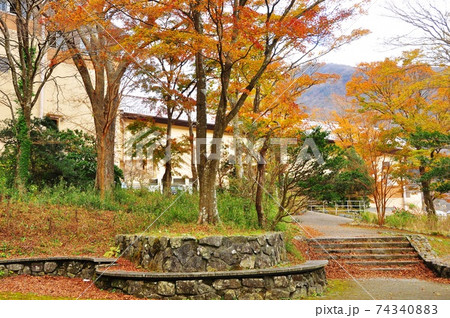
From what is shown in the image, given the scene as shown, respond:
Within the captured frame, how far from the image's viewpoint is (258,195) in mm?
10273

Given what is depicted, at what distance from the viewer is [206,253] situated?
755 centimetres

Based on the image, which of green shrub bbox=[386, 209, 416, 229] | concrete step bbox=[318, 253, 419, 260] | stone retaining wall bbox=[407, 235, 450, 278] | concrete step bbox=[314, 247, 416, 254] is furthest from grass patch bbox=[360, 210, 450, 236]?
concrete step bbox=[318, 253, 419, 260]

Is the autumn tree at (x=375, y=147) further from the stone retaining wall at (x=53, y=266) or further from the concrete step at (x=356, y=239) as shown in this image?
the stone retaining wall at (x=53, y=266)

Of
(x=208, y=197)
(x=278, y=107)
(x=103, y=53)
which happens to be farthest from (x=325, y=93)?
(x=208, y=197)

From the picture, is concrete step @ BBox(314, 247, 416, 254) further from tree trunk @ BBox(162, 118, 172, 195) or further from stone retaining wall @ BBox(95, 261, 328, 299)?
tree trunk @ BBox(162, 118, 172, 195)

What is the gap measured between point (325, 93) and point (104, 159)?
50441 millimetres

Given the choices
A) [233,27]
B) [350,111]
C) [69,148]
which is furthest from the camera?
[350,111]

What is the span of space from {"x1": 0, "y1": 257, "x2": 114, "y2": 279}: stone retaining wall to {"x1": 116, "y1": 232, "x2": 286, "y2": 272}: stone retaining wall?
4.26 ft

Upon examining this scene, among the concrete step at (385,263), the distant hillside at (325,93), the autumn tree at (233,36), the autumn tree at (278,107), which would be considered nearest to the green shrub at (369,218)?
the distant hillside at (325,93)

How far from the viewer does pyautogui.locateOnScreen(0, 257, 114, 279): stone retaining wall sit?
8500 millimetres

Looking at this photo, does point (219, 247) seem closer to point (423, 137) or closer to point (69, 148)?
point (69, 148)

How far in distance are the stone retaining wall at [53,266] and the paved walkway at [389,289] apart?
4.66 metres
